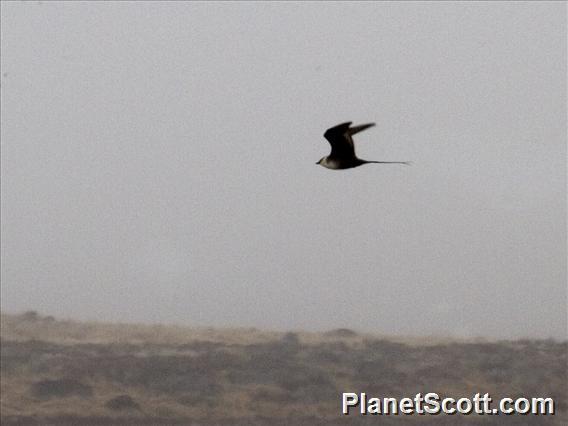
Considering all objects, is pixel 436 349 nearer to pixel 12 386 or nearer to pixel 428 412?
pixel 428 412

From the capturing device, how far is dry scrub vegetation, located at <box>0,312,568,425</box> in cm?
3158

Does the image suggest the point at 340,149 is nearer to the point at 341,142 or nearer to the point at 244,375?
the point at 341,142

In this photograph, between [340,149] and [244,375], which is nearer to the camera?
[340,149]

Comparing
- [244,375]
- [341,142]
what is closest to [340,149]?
[341,142]

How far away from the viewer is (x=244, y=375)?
35.7 m

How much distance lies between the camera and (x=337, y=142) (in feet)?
21.9

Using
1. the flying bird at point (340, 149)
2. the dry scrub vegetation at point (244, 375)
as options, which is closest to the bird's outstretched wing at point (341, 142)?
the flying bird at point (340, 149)

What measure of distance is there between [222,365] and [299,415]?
21.0ft

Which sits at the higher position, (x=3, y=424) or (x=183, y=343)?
(x=183, y=343)

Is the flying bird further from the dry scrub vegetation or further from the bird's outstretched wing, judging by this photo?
the dry scrub vegetation

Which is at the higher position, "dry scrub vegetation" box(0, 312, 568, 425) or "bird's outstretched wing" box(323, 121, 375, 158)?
"bird's outstretched wing" box(323, 121, 375, 158)

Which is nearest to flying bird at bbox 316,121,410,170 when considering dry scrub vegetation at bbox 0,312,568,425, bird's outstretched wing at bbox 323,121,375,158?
bird's outstretched wing at bbox 323,121,375,158

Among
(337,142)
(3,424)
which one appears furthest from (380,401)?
(337,142)

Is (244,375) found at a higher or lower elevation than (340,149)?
lower
